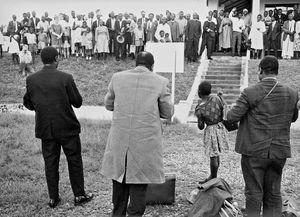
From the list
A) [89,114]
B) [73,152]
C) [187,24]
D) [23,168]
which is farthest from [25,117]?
[187,24]

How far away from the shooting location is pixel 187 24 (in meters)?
16.0

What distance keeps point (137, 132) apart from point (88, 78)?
1205 centimetres

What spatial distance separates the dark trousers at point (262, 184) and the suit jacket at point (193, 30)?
1242 cm

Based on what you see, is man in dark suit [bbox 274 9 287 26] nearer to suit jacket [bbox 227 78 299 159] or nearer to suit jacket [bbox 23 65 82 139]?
suit jacket [bbox 227 78 299 159]

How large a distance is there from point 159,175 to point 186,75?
37.5 ft

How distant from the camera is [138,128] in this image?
3.59m

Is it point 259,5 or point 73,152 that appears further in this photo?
point 259,5

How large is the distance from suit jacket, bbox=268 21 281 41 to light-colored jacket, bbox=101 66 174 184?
536 inches

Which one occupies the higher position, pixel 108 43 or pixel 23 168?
pixel 108 43

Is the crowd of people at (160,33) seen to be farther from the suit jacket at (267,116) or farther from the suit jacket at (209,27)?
the suit jacket at (267,116)

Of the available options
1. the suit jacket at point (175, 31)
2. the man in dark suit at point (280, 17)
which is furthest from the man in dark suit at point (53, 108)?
the man in dark suit at point (280, 17)

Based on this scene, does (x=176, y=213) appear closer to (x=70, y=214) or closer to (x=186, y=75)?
(x=70, y=214)

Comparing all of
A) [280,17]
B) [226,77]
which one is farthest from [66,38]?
[280,17]

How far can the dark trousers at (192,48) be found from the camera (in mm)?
15922
